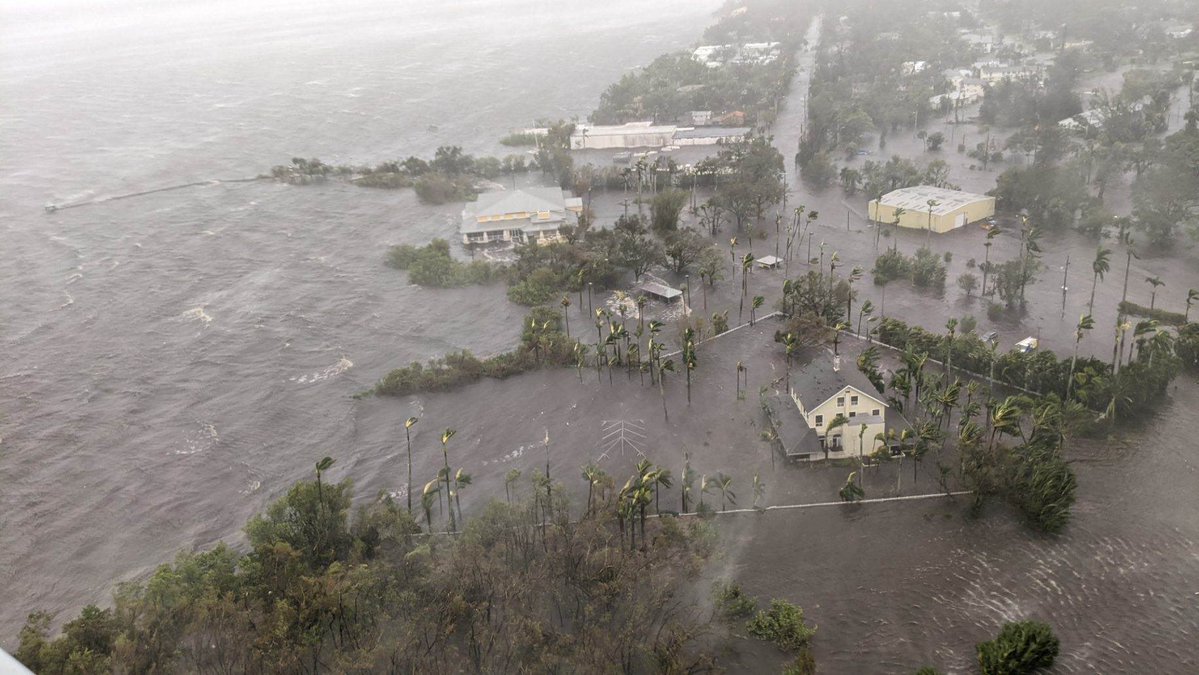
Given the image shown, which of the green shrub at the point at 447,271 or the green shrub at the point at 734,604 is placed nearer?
the green shrub at the point at 734,604

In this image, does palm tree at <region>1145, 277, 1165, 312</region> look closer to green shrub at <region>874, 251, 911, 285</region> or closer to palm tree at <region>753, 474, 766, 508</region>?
green shrub at <region>874, 251, 911, 285</region>

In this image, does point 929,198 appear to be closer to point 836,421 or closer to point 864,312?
point 864,312

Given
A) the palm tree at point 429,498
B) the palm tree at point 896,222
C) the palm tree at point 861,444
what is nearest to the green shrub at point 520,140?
the palm tree at point 896,222

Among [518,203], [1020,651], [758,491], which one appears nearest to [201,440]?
[758,491]

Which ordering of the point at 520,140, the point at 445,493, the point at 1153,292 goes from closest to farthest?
the point at 445,493, the point at 1153,292, the point at 520,140

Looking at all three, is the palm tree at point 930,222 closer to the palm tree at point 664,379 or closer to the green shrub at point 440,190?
the palm tree at point 664,379

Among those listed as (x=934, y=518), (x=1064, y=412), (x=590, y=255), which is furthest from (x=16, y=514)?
(x=1064, y=412)

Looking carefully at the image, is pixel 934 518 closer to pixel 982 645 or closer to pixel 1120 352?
pixel 982 645
